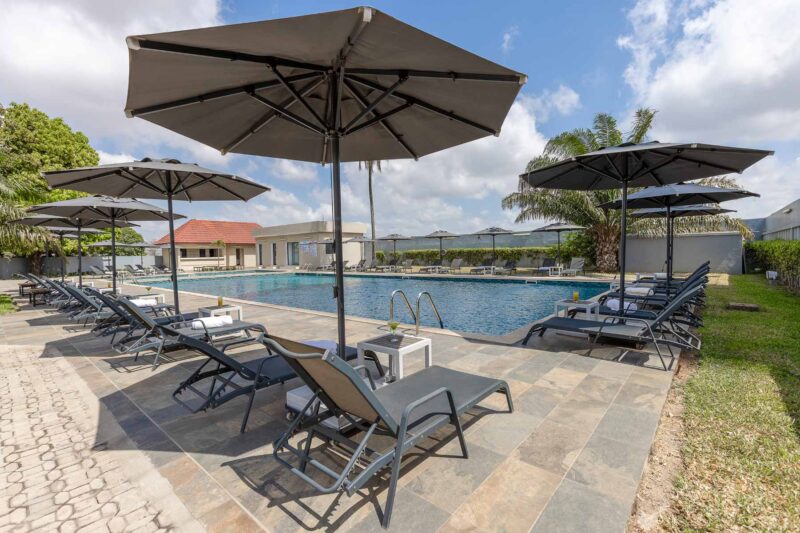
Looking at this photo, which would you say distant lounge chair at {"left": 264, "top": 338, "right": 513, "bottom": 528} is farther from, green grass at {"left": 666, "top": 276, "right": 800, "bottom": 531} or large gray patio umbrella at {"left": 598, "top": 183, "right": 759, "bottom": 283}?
large gray patio umbrella at {"left": 598, "top": 183, "right": 759, "bottom": 283}

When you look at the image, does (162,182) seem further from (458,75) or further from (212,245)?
(212,245)

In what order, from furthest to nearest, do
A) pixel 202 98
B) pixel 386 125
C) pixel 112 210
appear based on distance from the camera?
1. pixel 112 210
2. pixel 386 125
3. pixel 202 98

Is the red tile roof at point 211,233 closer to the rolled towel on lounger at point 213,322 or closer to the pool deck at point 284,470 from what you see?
the rolled towel on lounger at point 213,322

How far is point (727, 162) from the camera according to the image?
537cm

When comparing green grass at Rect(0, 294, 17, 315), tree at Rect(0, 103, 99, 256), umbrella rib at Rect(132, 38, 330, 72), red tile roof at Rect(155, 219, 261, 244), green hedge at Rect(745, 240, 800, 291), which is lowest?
green grass at Rect(0, 294, 17, 315)

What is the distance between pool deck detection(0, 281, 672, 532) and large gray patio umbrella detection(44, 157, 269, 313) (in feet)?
9.46

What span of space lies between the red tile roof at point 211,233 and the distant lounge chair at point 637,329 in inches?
1384

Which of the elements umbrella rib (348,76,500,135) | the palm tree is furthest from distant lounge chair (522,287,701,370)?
the palm tree

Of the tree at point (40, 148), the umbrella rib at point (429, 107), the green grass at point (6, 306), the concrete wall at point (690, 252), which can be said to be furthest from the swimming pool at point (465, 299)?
the tree at point (40, 148)

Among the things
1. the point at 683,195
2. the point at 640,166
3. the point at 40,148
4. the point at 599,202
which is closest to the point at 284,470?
the point at 640,166

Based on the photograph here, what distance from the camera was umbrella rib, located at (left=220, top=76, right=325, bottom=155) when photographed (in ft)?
10.4

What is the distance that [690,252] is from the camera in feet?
60.8

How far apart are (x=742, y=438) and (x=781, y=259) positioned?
13.2m

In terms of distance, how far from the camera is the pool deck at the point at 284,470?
6.85 feet
